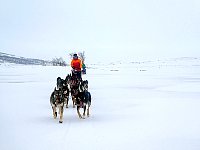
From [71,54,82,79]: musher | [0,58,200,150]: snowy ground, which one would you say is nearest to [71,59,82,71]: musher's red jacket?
[71,54,82,79]: musher

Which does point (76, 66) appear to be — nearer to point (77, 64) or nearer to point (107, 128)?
point (77, 64)

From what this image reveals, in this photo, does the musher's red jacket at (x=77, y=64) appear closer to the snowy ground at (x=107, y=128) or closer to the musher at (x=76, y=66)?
the musher at (x=76, y=66)

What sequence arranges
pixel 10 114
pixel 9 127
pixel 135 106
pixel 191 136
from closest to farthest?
pixel 191 136 < pixel 9 127 < pixel 10 114 < pixel 135 106

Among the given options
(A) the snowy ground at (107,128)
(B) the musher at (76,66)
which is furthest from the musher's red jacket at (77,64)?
(A) the snowy ground at (107,128)

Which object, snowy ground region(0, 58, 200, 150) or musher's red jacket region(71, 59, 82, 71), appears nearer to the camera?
snowy ground region(0, 58, 200, 150)

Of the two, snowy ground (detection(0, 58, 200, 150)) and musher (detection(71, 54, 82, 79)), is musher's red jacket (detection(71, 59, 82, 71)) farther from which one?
snowy ground (detection(0, 58, 200, 150))

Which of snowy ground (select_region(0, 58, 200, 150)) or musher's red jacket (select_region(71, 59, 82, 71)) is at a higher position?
musher's red jacket (select_region(71, 59, 82, 71))

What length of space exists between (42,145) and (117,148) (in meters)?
1.47

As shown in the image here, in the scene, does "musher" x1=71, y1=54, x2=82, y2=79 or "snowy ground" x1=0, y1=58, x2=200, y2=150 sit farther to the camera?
"musher" x1=71, y1=54, x2=82, y2=79

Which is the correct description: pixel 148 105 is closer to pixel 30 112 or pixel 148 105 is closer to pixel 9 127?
pixel 30 112

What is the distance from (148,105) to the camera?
1337 cm

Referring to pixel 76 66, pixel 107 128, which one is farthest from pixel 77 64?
pixel 107 128

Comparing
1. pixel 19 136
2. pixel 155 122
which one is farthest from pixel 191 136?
pixel 19 136

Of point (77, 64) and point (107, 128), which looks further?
point (77, 64)
